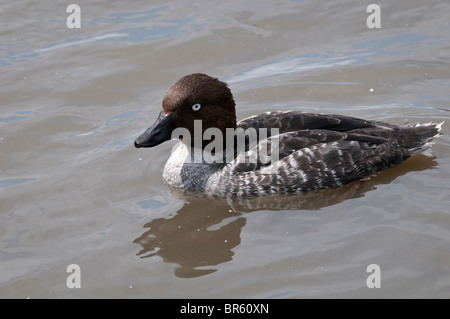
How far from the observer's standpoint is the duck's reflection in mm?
7545

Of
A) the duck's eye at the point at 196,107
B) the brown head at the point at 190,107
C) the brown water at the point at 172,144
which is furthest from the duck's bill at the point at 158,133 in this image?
the brown water at the point at 172,144

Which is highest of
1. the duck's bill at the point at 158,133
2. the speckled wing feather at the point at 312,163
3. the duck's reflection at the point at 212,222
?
the duck's bill at the point at 158,133

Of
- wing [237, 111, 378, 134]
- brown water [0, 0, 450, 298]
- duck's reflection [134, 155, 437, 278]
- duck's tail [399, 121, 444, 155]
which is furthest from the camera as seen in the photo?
duck's tail [399, 121, 444, 155]

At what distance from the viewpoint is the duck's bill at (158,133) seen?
8633 mm

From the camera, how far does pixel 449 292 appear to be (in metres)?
6.68

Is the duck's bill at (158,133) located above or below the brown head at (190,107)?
below

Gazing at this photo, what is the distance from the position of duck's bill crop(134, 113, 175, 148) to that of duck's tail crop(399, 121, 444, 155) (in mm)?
2753

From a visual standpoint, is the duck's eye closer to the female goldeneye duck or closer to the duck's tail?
the female goldeneye duck

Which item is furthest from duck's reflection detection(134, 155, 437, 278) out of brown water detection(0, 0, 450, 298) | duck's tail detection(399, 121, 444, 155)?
duck's tail detection(399, 121, 444, 155)

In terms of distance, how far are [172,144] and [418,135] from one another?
320cm

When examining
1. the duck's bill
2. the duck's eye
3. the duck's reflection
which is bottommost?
the duck's reflection

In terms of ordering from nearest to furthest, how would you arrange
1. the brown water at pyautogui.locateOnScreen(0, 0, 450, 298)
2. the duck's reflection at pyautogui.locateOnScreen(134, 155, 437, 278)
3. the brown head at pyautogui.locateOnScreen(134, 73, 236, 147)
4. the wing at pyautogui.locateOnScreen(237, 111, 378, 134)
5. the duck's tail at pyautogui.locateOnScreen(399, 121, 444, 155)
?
1. the brown water at pyautogui.locateOnScreen(0, 0, 450, 298)
2. the duck's reflection at pyautogui.locateOnScreen(134, 155, 437, 278)
3. the brown head at pyautogui.locateOnScreen(134, 73, 236, 147)
4. the wing at pyautogui.locateOnScreen(237, 111, 378, 134)
5. the duck's tail at pyautogui.locateOnScreen(399, 121, 444, 155)

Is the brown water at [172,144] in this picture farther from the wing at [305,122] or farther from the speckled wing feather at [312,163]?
the wing at [305,122]

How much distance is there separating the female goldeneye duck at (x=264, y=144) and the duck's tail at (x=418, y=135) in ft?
0.04
